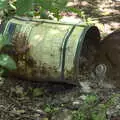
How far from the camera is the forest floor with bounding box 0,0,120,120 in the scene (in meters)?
2.30

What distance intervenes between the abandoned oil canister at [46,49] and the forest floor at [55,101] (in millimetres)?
96

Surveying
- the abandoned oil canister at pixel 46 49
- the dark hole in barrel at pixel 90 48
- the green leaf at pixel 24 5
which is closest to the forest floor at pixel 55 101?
the abandoned oil canister at pixel 46 49

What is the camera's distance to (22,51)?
258 centimetres

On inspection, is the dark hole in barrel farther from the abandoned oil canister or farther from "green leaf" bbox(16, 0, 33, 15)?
"green leaf" bbox(16, 0, 33, 15)

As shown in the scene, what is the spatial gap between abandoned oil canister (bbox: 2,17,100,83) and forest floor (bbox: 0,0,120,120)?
10 centimetres

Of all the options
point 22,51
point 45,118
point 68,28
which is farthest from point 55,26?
point 45,118

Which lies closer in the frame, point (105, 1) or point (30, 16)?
point (30, 16)

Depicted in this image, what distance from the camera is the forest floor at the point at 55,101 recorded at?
230 cm

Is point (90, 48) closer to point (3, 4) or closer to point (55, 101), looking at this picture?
point (55, 101)

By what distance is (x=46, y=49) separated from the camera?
101 inches

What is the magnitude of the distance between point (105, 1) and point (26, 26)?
169cm

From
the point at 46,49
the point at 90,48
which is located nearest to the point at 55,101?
the point at 46,49

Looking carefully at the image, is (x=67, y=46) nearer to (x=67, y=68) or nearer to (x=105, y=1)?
(x=67, y=68)

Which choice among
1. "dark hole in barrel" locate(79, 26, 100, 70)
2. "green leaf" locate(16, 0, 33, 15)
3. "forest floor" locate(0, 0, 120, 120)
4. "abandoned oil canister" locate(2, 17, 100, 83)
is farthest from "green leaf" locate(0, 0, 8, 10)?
"dark hole in barrel" locate(79, 26, 100, 70)
